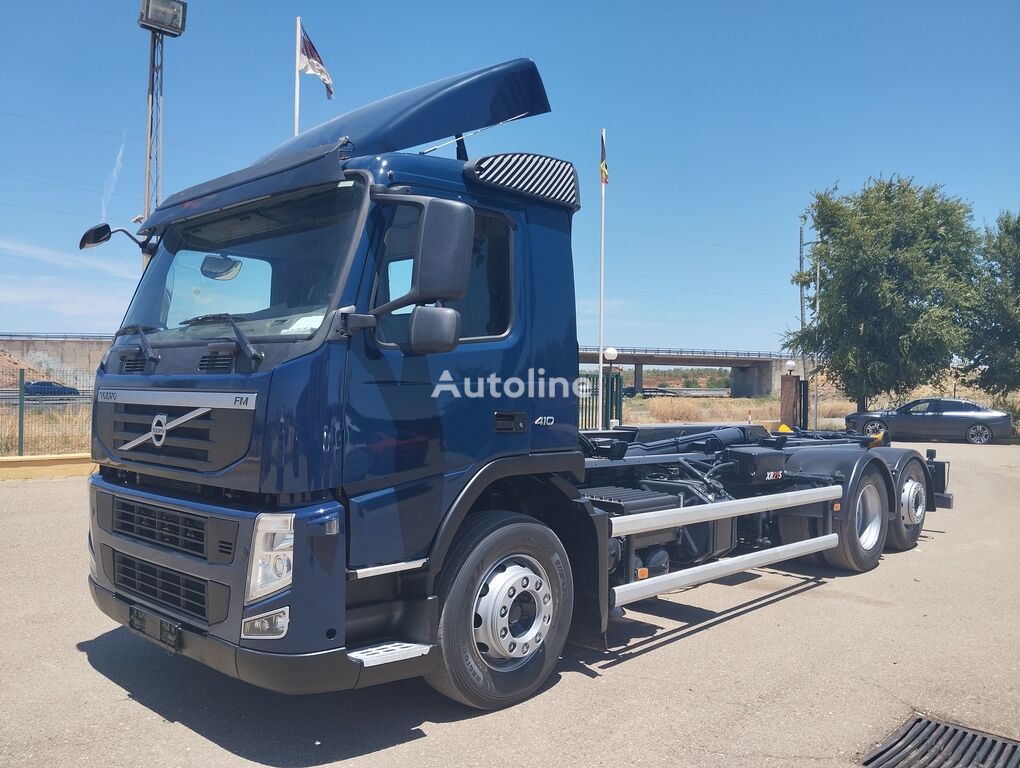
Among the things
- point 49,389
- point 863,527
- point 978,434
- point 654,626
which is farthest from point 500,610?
point 978,434

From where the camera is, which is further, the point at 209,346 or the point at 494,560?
the point at 494,560

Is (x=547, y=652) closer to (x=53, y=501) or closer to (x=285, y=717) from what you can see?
(x=285, y=717)

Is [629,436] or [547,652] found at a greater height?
[629,436]

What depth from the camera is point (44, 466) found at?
44.0 ft

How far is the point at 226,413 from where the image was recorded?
365 centimetres

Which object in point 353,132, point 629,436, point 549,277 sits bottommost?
point 629,436

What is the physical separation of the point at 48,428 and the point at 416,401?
12.9 metres

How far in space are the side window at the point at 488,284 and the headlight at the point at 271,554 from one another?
1.36 metres

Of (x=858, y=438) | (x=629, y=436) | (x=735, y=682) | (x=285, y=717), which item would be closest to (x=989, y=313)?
(x=858, y=438)

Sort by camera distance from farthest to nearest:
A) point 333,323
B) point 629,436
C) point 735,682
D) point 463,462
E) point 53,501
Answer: point 53,501
point 629,436
point 735,682
point 463,462
point 333,323

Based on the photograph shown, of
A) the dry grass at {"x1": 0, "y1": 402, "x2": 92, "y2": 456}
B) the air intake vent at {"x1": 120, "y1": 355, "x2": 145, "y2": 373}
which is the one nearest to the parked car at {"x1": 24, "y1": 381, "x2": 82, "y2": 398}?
the dry grass at {"x1": 0, "y1": 402, "x2": 92, "y2": 456}

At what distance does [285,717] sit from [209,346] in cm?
200

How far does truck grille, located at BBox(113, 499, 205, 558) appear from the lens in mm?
3764

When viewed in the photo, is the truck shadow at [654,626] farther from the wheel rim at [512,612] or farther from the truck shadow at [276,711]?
the truck shadow at [276,711]
